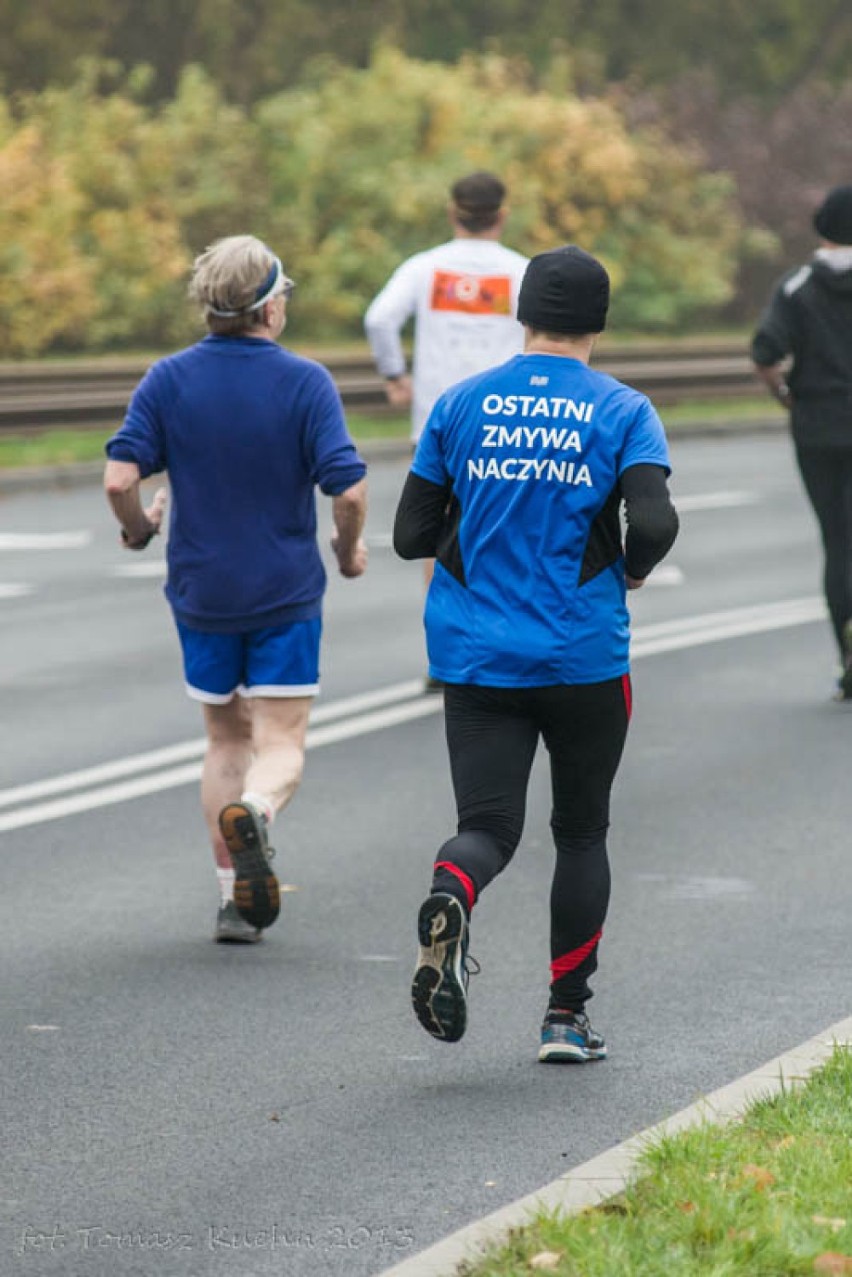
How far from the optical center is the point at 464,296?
424 inches

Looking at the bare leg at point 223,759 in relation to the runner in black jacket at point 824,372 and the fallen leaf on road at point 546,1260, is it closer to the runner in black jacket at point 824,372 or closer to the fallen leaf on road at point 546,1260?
the fallen leaf on road at point 546,1260

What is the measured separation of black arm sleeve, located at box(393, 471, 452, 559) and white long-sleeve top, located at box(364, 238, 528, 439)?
5.16m

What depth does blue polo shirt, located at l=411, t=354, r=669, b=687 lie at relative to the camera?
538 centimetres

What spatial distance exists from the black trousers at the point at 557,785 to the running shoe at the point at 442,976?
20 centimetres

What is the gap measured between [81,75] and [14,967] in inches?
1508

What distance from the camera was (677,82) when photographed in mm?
49750

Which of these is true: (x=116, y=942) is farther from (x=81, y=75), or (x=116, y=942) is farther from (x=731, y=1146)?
(x=81, y=75)

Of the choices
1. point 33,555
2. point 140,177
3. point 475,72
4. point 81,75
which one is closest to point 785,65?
point 475,72

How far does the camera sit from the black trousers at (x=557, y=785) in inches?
215

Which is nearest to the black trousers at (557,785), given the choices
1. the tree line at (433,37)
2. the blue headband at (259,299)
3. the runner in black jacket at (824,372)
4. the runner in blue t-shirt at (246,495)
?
the runner in blue t-shirt at (246,495)

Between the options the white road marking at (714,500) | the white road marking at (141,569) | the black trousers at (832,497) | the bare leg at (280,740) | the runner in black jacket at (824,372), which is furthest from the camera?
the white road marking at (714,500)

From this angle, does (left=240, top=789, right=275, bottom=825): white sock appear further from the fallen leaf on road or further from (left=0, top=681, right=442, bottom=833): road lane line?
the fallen leaf on road

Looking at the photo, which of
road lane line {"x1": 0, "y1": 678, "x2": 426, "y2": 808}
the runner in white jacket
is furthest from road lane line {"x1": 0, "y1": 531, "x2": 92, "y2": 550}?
the runner in white jacket

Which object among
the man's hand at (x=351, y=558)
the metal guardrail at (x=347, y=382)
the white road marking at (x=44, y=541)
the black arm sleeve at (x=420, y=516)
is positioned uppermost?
the black arm sleeve at (x=420, y=516)
